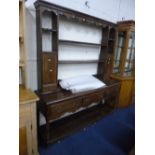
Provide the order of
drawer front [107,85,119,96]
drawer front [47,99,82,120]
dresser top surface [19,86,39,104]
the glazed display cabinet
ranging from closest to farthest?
dresser top surface [19,86,39,104] < drawer front [47,99,82,120] < drawer front [107,85,119,96] < the glazed display cabinet

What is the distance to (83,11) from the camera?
2.29 m

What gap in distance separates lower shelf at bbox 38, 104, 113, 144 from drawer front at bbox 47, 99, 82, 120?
344 millimetres

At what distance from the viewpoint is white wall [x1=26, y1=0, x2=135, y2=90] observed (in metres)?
1.78

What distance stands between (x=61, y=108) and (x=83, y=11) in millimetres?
1656

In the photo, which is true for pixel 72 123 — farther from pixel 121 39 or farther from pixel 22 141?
pixel 121 39

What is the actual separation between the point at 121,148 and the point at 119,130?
17.3 inches

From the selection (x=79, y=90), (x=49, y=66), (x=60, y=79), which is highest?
(x=49, y=66)

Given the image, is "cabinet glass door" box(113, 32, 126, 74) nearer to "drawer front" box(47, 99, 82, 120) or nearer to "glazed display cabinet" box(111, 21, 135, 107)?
"glazed display cabinet" box(111, 21, 135, 107)

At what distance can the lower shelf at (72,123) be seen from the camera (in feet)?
6.48

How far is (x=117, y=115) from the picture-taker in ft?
9.26

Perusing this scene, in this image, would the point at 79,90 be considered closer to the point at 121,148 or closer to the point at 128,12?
the point at 121,148

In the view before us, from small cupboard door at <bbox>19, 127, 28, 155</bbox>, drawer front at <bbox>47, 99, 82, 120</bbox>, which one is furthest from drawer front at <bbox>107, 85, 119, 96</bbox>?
small cupboard door at <bbox>19, 127, 28, 155</bbox>

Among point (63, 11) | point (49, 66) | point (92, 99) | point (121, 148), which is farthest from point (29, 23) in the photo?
point (121, 148)
